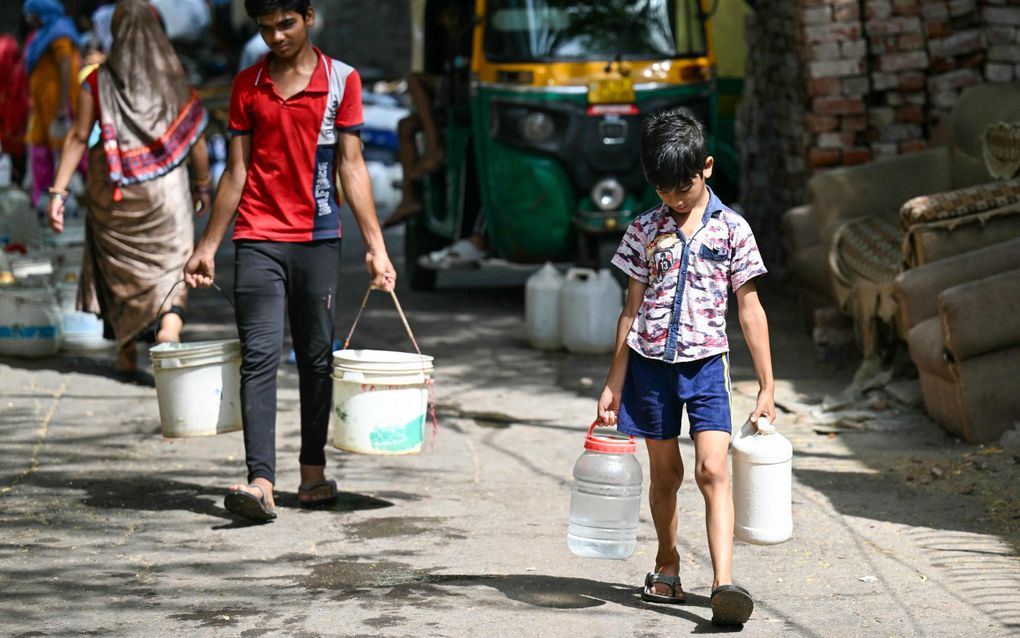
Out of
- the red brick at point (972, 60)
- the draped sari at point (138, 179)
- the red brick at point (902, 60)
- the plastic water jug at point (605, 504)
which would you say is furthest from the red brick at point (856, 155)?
the plastic water jug at point (605, 504)

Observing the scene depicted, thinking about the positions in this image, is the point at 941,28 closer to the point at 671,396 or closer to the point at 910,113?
the point at 910,113

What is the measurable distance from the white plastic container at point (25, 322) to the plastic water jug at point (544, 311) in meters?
2.91

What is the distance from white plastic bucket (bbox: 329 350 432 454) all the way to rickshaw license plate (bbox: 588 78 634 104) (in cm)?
520

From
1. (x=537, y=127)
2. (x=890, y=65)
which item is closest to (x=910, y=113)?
(x=890, y=65)

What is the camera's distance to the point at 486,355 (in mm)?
10172

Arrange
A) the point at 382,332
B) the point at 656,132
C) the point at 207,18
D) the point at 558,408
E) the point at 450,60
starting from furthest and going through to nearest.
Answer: the point at 207,18
the point at 450,60
the point at 382,332
the point at 558,408
the point at 656,132

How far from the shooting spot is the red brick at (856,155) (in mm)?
11133

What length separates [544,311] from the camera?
10.2 m

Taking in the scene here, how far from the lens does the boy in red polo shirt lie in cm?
618

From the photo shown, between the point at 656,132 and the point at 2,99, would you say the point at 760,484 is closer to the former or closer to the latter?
the point at 656,132

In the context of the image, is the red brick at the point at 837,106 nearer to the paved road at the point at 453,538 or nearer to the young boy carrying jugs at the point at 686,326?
the paved road at the point at 453,538

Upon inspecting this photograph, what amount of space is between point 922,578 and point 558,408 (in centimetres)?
333

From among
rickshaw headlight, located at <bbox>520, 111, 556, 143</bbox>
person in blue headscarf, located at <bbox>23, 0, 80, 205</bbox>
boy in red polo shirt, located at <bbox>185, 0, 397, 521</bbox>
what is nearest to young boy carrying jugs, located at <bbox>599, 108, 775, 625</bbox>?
boy in red polo shirt, located at <bbox>185, 0, 397, 521</bbox>

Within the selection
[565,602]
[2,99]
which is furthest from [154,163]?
[2,99]
